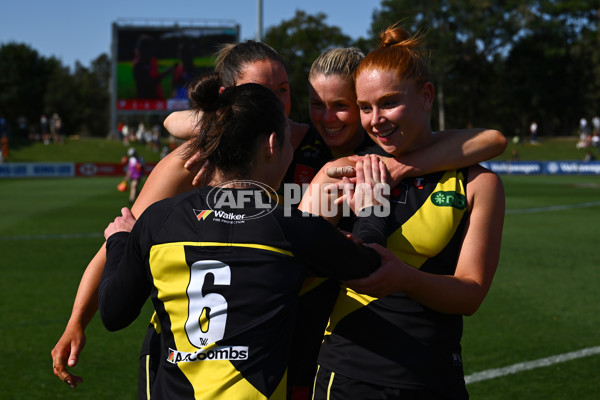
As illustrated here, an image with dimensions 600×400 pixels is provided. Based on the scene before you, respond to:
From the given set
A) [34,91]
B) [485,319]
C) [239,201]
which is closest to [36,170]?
[34,91]

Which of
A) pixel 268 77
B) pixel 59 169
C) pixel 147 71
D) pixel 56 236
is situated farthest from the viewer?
pixel 147 71

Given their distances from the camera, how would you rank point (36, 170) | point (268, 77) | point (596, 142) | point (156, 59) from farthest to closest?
1. point (596, 142)
2. point (156, 59)
3. point (36, 170)
4. point (268, 77)

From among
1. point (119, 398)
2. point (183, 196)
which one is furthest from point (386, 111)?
point (119, 398)

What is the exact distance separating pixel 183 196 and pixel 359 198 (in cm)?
66

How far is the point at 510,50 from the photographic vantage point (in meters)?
78.6

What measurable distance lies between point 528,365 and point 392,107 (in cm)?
429

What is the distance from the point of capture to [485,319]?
763 centimetres

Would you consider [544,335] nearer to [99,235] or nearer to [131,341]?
[131,341]

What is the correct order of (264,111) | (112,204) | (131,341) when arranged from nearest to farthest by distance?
(264,111)
(131,341)
(112,204)

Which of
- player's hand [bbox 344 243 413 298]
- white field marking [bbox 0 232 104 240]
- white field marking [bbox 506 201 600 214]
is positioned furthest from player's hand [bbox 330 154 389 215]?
white field marking [bbox 506 201 600 214]

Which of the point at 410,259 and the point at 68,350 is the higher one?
the point at 410,259

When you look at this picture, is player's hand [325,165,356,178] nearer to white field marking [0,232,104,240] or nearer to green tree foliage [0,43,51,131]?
white field marking [0,232,104,240]

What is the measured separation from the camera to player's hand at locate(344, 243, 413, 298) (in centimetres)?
220

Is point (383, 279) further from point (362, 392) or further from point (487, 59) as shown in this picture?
point (487, 59)
